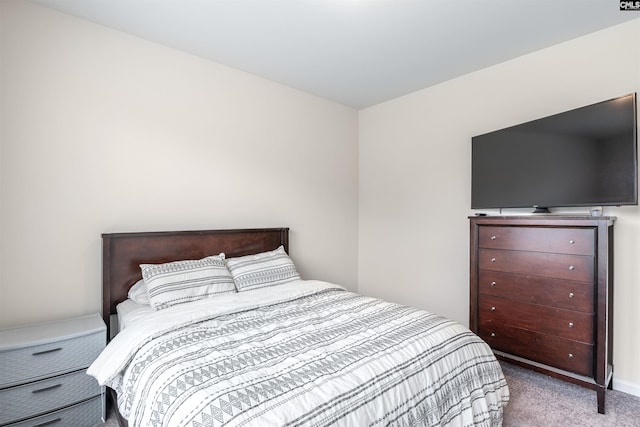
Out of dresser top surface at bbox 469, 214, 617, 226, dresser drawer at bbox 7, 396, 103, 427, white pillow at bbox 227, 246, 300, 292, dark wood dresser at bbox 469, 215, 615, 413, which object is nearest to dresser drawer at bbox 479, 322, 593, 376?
dark wood dresser at bbox 469, 215, 615, 413

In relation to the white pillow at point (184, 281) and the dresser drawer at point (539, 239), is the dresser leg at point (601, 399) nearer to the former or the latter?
the dresser drawer at point (539, 239)

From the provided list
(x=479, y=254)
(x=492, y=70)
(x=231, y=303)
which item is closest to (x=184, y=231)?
(x=231, y=303)

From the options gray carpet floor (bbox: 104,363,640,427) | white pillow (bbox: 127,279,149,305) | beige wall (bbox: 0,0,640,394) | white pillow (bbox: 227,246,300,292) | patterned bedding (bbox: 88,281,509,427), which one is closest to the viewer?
patterned bedding (bbox: 88,281,509,427)

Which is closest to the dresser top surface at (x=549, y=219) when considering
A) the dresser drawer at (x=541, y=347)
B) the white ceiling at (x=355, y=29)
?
the dresser drawer at (x=541, y=347)

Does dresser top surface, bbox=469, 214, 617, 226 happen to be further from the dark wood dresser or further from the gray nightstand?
the gray nightstand

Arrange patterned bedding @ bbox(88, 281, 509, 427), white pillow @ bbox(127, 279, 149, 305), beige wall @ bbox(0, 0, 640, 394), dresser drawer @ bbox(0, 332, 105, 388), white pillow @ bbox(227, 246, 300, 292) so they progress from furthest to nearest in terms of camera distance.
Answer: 1. white pillow @ bbox(227, 246, 300, 292)
2. white pillow @ bbox(127, 279, 149, 305)
3. beige wall @ bbox(0, 0, 640, 394)
4. dresser drawer @ bbox(0, 332, 105, 388)
5. patterned bedding @ bbox(88, 281, 509, 427)

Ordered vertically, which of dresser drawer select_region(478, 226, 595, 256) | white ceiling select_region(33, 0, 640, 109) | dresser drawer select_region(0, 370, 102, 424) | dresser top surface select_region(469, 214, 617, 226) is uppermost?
white ceiling select_region(33, 0, 640, 109)

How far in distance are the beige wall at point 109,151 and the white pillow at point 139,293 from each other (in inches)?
9.4

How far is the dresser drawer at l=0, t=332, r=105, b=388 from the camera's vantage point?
1621mm

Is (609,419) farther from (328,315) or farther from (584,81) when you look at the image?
(584,81)

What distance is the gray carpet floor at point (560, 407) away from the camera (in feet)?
6.17

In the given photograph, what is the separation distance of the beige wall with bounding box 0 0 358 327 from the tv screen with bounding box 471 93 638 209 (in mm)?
1934

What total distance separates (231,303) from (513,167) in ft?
7.88

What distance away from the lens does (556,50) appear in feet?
8.23
